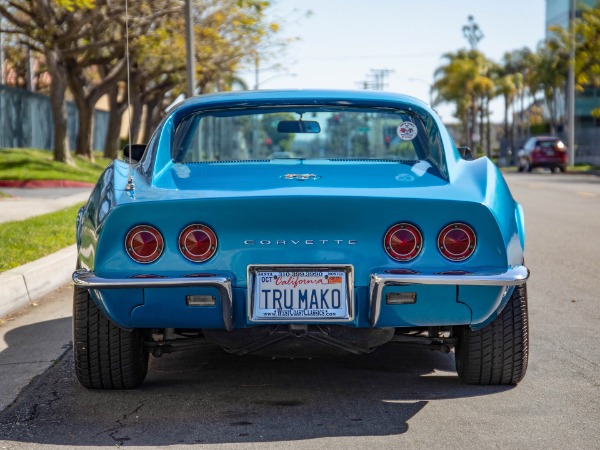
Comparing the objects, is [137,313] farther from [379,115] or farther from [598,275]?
[598,275]

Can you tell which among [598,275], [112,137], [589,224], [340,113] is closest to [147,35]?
[112,137]

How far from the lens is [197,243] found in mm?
4598

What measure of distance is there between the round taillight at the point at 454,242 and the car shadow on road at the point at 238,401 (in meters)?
0.72

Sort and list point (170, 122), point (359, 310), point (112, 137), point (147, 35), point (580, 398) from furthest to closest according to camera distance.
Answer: point (112, 137) < point (147, 35) < point (170, 122) < point (580, 398) < point (359, 310)

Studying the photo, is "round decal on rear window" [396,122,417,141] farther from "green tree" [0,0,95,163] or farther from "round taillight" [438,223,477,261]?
"green tree" [0,0,95,163]

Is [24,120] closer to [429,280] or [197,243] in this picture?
[197,243]

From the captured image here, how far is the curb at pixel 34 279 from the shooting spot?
799 cm

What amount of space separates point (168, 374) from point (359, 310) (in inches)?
57.1

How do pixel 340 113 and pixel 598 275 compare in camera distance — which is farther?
pixel 598 275

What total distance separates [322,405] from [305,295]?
23.4 inches

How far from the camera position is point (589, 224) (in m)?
15.9

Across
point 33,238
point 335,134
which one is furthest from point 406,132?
point 33,238

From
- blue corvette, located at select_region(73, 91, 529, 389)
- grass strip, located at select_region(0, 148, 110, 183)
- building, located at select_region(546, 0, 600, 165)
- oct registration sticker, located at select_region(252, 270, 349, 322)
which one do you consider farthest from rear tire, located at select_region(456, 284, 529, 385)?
building, located at select_region(546, 0, 600, 165)

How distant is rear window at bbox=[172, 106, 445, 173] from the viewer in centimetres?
562
